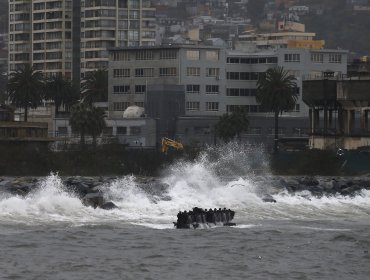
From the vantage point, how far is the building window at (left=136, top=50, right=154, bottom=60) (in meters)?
162

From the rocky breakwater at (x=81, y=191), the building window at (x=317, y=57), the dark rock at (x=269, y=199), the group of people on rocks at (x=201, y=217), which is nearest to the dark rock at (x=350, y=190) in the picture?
the dark rock at (x=269, y=199)

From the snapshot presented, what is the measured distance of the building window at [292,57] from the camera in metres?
166

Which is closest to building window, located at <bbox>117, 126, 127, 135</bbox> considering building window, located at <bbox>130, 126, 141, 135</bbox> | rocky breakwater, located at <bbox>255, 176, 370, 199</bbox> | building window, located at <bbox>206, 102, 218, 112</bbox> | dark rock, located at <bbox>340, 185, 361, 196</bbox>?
building window, located at <bbox>130, 126, 141, 135</bbox>

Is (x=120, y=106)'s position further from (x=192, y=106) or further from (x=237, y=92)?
(x=237, y=92)

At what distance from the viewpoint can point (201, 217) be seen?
2483 inches

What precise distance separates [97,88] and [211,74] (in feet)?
74.6

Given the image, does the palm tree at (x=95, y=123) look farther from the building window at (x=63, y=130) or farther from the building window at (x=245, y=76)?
the building window at (x=245, y=76)

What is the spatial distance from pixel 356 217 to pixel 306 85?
175 ft

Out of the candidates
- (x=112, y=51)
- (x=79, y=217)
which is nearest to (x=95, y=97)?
(x=112, y=51)

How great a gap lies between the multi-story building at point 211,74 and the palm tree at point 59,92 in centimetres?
1287

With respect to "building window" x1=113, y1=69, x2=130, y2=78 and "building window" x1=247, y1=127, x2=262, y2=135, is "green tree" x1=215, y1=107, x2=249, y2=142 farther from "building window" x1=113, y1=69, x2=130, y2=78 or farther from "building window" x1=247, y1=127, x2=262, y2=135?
"building window" x1=113, y1=69, x2=130, y2=78

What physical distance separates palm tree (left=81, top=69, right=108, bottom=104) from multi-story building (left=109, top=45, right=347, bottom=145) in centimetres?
1095

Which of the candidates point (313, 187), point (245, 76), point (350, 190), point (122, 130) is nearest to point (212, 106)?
point (245, 76)

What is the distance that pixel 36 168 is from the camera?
392 ft
